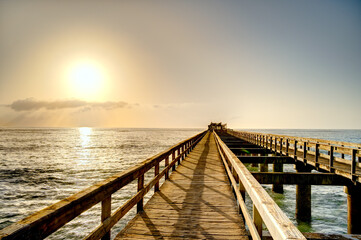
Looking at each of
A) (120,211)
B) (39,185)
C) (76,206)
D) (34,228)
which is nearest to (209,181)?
(120,211)

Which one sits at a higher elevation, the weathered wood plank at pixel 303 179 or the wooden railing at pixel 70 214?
the wooden railing at pixel 70 214

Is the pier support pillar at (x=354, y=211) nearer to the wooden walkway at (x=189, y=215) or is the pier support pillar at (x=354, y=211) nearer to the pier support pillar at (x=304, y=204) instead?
the pier support pillar at (x=304, y=204)

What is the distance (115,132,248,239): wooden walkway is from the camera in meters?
3.60

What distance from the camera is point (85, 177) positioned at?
1872 cm

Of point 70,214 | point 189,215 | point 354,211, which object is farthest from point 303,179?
point 70,214

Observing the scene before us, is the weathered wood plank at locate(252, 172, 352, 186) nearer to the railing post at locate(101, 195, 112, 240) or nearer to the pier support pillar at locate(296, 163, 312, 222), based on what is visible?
the pier support pillar at locate(296, 163, 312, 222)

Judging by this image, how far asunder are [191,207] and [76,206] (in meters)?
3.37

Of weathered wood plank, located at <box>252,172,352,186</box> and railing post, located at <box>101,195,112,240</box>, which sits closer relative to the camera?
railing post, located at <box>101,195,112,240</box>

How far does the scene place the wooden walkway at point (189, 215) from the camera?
11.8ft

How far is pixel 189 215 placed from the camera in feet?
14.6

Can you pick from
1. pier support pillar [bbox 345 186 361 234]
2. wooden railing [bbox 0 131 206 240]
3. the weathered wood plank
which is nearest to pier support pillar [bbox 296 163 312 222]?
the weathered wood plank

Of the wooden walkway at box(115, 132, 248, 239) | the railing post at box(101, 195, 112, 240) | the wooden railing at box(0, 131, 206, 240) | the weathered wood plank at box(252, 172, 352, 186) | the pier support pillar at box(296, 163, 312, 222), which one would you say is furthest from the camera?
the pier support pillar at box(296, 163, 312, 222)

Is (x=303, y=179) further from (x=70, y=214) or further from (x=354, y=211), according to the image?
(x=70, y=214)

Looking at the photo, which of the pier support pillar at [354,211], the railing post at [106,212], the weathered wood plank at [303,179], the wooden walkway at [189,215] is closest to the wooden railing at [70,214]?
the railing post at [106,212]
